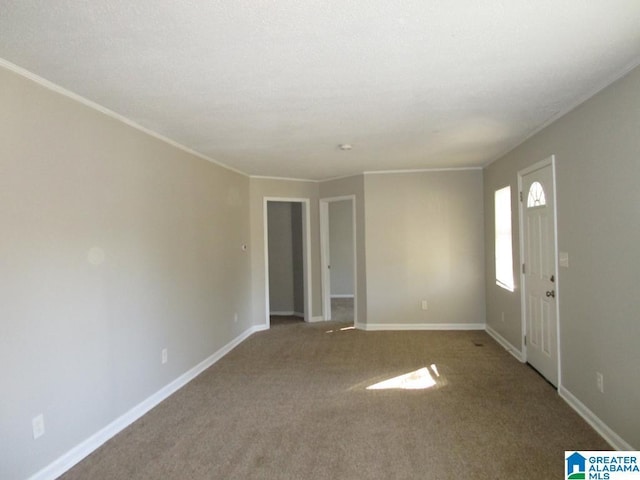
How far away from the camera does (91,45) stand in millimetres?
1942

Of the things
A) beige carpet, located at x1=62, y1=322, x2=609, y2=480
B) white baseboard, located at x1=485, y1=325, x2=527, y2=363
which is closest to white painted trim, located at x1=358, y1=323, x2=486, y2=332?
white baseboard, located at x1=485, y1=325, x2=527, y2=363

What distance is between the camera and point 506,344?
4891mm

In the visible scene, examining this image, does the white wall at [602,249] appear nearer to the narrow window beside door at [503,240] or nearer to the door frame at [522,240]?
the door frame at [522,240]

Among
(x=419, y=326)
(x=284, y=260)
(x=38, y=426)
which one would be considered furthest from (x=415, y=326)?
(x=38, y=426)

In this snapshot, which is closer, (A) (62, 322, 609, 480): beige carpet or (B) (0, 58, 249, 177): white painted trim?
(B) (0, 58, 249, 177): white painted trim

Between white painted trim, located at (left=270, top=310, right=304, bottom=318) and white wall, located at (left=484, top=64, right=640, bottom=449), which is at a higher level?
white wall, located at (left=484, top=64, right=640, bottom=449)

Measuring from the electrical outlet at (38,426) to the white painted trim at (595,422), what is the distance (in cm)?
339

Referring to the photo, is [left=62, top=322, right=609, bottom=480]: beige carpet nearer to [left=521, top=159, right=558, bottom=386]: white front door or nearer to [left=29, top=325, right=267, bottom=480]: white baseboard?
[left=29, top=325, right=267, bottom=480]: white baseboard

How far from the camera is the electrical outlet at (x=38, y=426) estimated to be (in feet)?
7.39

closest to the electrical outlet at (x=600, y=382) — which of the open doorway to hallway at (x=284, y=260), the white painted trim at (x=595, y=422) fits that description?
the white painted trim at (x=595, y=422)

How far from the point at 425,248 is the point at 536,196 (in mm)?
2173

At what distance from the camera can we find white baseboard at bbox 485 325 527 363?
438 centimetres

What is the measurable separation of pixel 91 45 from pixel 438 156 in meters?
3.89

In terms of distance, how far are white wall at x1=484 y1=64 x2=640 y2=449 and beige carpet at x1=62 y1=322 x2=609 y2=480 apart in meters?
0.34
